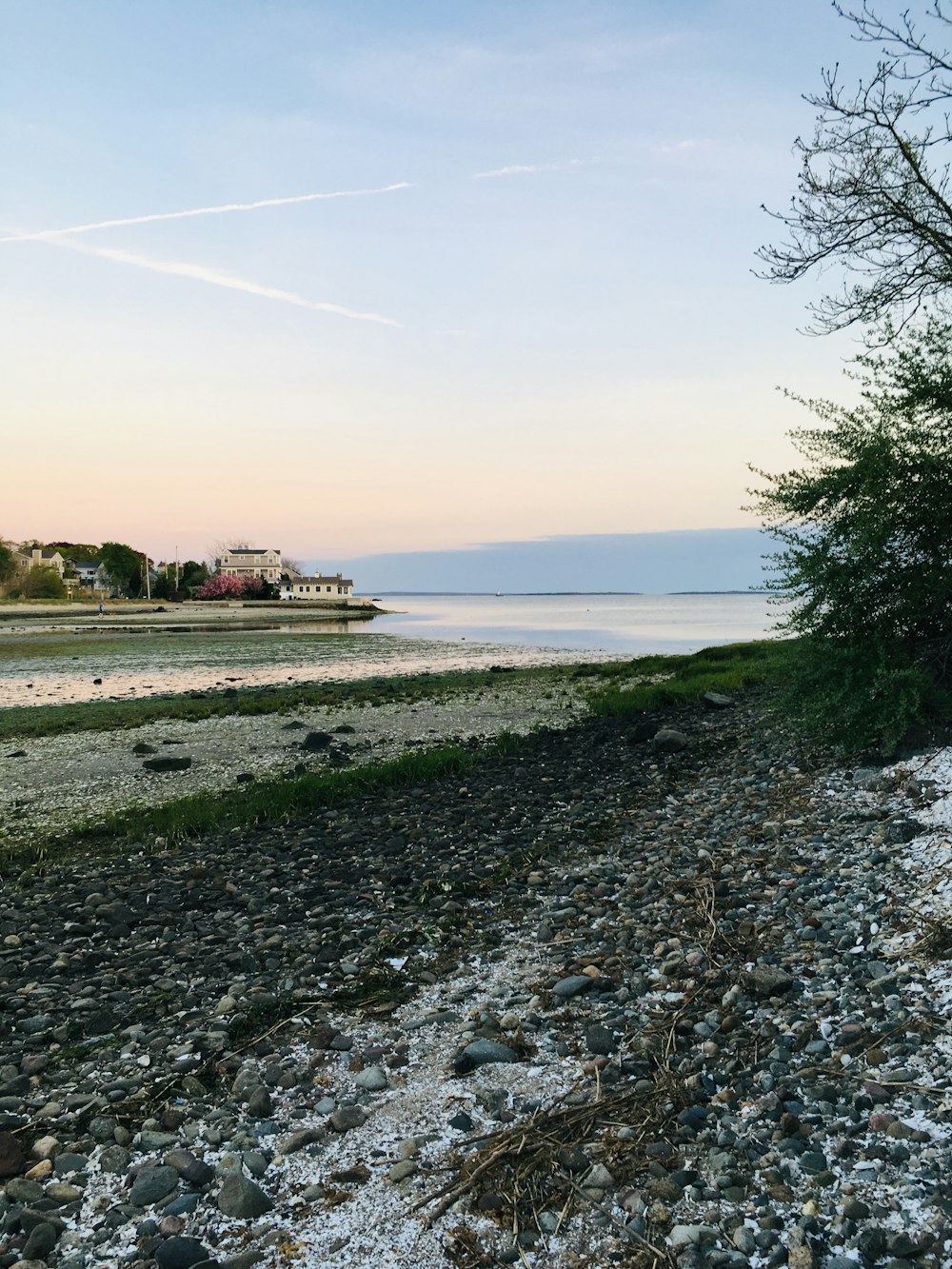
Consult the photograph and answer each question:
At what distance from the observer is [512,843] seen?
11.2 meters

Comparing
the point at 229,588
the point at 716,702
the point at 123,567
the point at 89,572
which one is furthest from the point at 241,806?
the point at 89,572

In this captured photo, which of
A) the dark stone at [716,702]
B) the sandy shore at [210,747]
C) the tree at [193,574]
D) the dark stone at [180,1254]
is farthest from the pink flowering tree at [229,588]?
the dark stone at [180,1254]

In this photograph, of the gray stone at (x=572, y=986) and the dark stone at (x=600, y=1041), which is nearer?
the dark stone at (x=600, y=1041)

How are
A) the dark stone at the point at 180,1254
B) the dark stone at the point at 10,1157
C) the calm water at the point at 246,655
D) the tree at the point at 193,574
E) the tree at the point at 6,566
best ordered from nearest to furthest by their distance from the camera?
the dark stone at the point at 180,1254 < the dark stone at the point at 10,1157 < the calm water at the point at 246,655 < the tree at the point at 6,566 < the tree at the point at 193,574

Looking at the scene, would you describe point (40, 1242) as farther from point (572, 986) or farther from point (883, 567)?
point (883, 567)

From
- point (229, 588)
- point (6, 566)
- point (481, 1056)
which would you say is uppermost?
point (6, 566)

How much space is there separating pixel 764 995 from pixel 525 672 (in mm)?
31460

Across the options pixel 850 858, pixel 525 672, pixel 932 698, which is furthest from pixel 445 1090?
pixel 525 672

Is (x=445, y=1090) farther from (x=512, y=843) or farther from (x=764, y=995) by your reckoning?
(x=512, y=843)

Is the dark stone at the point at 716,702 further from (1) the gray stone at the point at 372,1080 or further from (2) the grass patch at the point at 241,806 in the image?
(1) the gray stone at the point at 372,1080

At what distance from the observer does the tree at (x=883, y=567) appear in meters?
11.0

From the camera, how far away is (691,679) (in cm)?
2773

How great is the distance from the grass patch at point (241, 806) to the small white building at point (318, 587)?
16633 centimetres

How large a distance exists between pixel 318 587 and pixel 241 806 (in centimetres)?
17627
